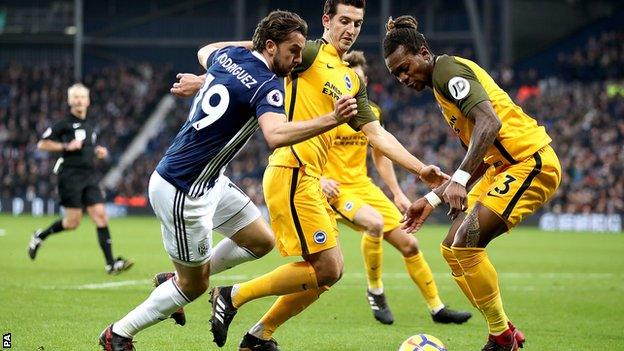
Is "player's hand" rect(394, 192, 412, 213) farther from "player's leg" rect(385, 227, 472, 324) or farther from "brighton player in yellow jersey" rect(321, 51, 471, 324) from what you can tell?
"player's leg" rect(385, 227, 472, 324)

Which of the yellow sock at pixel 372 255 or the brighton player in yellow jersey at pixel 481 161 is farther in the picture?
the yellow sock at pixel 372 255

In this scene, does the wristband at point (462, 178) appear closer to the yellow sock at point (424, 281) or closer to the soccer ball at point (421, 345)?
the soccer ball at point (421, 345)

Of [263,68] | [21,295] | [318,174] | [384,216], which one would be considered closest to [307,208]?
[318,174]

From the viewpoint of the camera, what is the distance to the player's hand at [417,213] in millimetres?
7137

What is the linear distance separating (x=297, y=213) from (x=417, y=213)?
0.98 m

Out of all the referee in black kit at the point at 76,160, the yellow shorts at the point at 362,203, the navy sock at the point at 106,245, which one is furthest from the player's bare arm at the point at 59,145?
the yellow shorts at the point at 362,203

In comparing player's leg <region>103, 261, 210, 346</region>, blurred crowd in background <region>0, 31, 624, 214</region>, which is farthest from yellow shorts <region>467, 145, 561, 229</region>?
blurred crowd in background <region>0, 31, 624, 214</region>

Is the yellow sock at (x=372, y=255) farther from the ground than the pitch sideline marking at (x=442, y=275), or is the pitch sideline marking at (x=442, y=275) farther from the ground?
the yellow sock at (x=372, y=255)

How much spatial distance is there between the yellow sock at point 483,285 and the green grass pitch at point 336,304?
2.13 feet

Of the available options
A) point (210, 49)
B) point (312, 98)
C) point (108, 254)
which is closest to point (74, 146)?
point (108, 254)

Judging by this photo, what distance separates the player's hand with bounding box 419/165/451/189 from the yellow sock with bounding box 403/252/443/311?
2.67 meters

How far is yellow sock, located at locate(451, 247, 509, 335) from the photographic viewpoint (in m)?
7.50

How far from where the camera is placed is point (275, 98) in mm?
6402

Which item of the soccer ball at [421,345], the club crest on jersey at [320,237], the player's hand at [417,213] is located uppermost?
the player's hand at [417,213]
